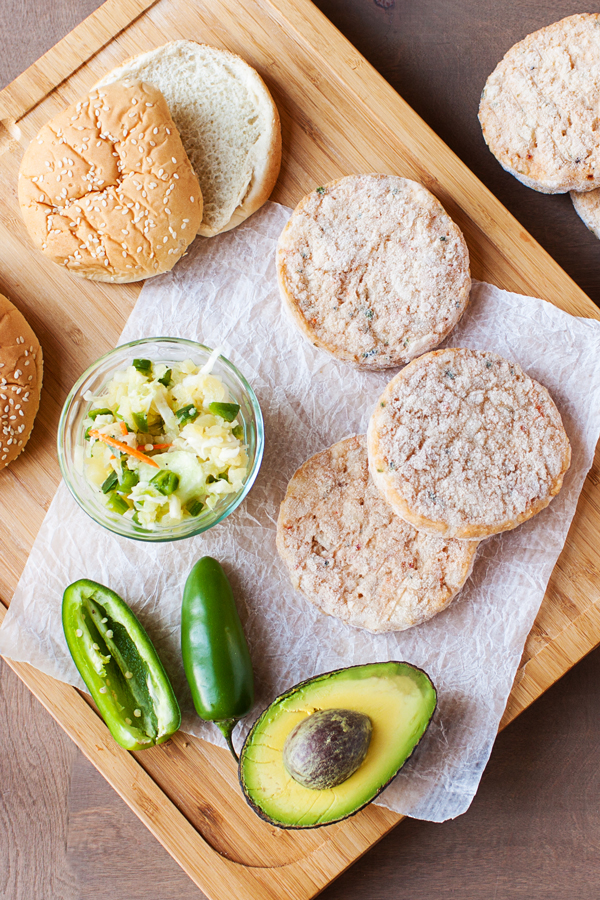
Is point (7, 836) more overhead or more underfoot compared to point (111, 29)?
more underfoot

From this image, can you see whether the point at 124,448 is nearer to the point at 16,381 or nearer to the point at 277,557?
the point at 16,381

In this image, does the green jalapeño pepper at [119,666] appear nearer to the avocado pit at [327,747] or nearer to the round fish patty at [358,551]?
the avocado pit at [327,747]

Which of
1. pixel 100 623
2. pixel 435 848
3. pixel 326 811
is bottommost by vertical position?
pixel 435 848

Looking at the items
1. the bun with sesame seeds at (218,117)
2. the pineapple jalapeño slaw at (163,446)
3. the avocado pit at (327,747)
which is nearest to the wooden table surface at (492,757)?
the bun with sesame seeds at (218,117)

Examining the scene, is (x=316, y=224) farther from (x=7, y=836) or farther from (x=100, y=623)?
(x=7, y=836)

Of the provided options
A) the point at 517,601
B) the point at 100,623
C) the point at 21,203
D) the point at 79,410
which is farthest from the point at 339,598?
the point at 21,203

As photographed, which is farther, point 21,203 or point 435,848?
point 435,848

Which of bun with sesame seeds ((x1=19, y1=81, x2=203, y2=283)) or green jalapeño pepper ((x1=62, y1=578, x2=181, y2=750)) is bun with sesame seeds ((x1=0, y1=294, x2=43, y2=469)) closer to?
bun with sesame seeds ((x1=19, y1=81, x2=203, y2=283))
